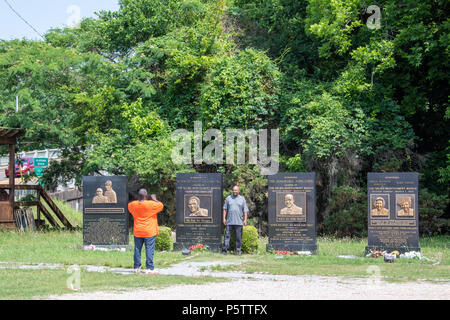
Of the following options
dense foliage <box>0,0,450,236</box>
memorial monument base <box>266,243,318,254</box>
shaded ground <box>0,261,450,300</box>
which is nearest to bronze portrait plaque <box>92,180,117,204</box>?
memorial monument base <box>266,243,318,254</box>

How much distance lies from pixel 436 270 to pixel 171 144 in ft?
46.0

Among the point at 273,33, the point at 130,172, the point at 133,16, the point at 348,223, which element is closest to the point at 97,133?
the point at 130,172

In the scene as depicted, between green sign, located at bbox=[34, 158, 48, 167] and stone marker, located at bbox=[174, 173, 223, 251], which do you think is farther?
green sign, located at bbox=[34, 158, 48, 167]

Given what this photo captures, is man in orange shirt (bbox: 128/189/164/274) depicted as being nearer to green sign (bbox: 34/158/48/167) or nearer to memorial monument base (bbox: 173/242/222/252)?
memorial monument base (bbox: 173/242/222/252)

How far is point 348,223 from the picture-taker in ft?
75.9

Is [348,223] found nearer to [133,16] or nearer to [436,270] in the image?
[436,270]

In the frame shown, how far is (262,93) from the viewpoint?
82.8 ft

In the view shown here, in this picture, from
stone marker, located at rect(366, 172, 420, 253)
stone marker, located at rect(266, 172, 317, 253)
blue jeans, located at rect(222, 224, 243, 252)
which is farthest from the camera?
stone marker, located at rect(266, 172, 317, 253)

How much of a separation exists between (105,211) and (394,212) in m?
7.83

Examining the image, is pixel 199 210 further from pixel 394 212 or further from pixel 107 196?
pixel 394 212

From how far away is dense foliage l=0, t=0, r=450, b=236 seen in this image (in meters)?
23.2

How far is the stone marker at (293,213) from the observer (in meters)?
16.8

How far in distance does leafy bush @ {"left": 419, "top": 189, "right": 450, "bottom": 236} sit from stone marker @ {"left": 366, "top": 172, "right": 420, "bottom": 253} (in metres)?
6.85

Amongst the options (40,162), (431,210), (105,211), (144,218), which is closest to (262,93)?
(431,210)
